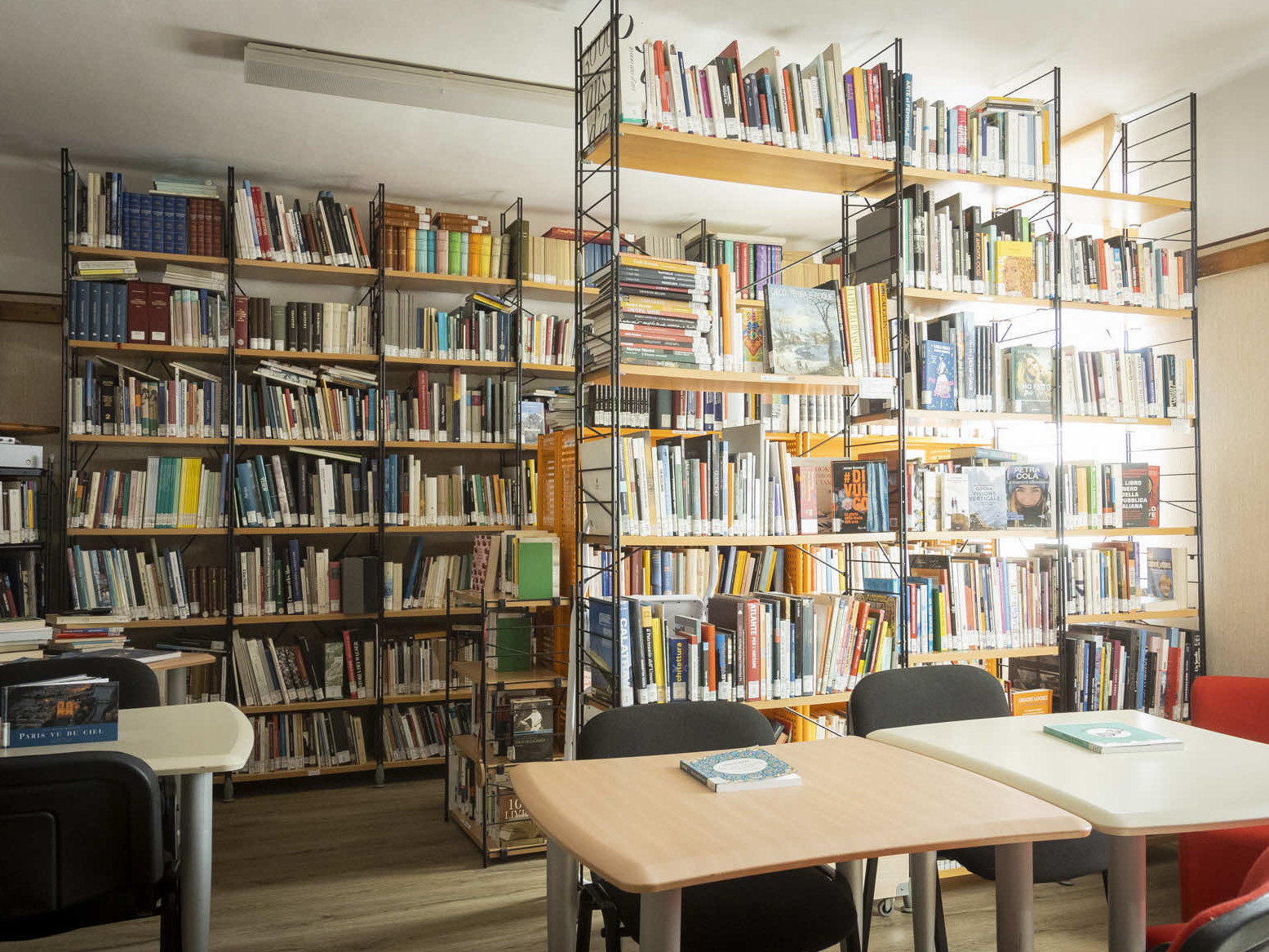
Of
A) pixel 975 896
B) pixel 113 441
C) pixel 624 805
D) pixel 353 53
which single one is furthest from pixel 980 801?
pixel 113 441

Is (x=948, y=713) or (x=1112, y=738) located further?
(x=948, y=713)

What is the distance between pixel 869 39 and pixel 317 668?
152 inches

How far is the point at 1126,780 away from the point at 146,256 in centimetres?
452

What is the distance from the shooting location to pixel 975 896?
3.16m

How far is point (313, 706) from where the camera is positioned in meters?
4.61

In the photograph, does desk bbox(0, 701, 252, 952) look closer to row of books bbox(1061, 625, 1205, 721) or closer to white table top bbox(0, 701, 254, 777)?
white table top bbox(0, 701, 254, 777)

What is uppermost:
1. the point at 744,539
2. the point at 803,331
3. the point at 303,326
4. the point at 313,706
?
the point at 303,326

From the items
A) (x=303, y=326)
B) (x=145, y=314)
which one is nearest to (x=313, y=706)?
(x=303, y=326)

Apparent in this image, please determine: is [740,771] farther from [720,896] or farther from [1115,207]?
[1115,207]

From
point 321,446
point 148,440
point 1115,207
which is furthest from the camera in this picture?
point 321,446

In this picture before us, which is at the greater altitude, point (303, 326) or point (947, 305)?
point (303, 326)

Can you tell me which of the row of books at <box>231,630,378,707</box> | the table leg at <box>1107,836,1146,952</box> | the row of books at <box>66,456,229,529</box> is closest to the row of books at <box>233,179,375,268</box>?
the row of books at <box>66,456,229,529</box>

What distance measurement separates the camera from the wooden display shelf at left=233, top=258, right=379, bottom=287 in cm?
462

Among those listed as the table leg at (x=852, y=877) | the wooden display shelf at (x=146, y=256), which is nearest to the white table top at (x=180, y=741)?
the table leg at (x=852, y=877)
